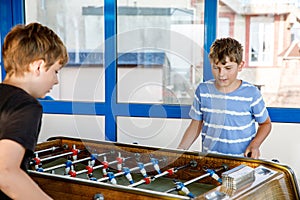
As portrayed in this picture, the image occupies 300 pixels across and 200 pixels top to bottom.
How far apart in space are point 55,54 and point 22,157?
357 millimetres

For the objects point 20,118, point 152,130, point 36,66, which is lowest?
point 152,130

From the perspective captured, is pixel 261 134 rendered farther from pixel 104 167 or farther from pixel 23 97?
pixel 23 97

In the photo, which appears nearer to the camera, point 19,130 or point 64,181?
point 19,130

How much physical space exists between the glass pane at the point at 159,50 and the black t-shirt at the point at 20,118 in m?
2.38

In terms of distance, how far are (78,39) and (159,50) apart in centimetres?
77

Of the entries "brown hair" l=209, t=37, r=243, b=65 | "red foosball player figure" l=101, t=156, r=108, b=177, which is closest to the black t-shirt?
"red foosball player figure" l=101, t=156, r=108, b=177

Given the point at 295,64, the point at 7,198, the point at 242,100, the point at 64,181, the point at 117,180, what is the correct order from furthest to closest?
the point at 295,64 → the point at 242,100 → the point at 117,180 → the point at 64,181 → the point at 7,198

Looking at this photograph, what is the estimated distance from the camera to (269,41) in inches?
138

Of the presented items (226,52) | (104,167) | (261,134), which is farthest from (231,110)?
(104,167)

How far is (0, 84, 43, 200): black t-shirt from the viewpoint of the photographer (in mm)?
1313

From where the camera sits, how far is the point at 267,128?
8.22ft

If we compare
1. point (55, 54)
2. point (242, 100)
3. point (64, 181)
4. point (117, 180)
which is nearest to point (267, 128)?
point (242, 100)

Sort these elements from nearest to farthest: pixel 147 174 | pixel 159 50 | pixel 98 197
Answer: pixel 98 197 < pixel 147 174 < pixel 159 50

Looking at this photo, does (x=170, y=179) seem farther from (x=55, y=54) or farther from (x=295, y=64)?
(x=295, y=64)
